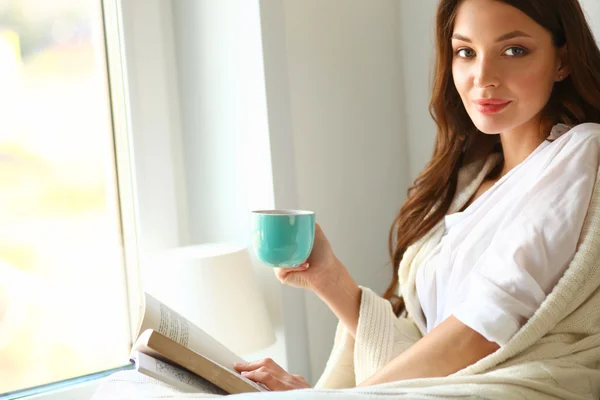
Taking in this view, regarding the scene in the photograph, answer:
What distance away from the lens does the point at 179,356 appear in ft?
3.25

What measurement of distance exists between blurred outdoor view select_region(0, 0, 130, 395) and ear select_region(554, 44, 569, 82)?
1.04 m

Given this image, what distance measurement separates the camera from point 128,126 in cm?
177

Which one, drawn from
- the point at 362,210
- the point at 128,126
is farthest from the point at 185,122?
the point at 362,210

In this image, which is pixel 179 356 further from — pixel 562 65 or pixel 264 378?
pixel 562 65

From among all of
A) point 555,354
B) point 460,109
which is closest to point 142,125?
point 460,109

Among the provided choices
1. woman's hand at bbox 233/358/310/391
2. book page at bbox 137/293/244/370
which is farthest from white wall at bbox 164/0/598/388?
book page at bbox 137/293/244/370

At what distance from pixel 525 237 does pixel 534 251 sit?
27 millimetres

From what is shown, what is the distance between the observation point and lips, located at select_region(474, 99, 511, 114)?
4.06 ft

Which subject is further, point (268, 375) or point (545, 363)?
point (268, 375)

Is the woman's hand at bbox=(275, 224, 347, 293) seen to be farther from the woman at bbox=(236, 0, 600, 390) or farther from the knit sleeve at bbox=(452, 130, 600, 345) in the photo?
the knit sleeve at bbox=(452, 130, 600, 345)

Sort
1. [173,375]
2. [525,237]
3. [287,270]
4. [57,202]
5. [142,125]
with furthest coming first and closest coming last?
[142,125] < [57,202] < [287,270] < [525,237] < [173,375]

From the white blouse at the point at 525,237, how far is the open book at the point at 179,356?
0.37 metres

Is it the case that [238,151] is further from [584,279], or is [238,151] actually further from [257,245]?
[584,279]

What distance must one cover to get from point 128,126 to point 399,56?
2.40 feet
